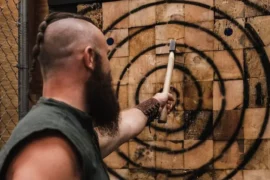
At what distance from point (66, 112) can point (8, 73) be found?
8.12ft

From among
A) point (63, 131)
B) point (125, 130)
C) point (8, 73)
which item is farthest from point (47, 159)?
point (8, 73)

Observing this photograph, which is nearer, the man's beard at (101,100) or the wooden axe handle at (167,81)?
the man's beard at (101,100)

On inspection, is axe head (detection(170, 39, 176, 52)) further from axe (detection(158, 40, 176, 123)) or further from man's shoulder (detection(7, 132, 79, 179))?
man's shoulder (detection(7, 132, 79, 179))

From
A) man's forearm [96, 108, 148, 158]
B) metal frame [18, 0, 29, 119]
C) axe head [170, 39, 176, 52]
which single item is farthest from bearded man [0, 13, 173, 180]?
axe head [170, 39, 176, 52]

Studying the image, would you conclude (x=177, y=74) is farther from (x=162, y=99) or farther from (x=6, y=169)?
(x=6, y=169)

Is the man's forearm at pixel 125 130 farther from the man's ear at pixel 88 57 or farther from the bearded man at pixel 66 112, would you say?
the man's ear at pixel 88 57

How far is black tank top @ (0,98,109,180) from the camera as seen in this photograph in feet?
4.87

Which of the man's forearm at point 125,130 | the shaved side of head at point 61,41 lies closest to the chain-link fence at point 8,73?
the man's forearm at point 125,130

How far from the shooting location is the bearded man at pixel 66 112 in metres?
1.45

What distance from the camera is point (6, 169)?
149 centimetres

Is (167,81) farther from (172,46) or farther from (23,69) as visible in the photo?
(23,69)

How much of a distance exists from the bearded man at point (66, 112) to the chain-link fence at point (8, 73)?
210cm

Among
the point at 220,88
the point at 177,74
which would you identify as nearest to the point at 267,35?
the point at 220,88

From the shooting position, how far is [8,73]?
13.0 ft
